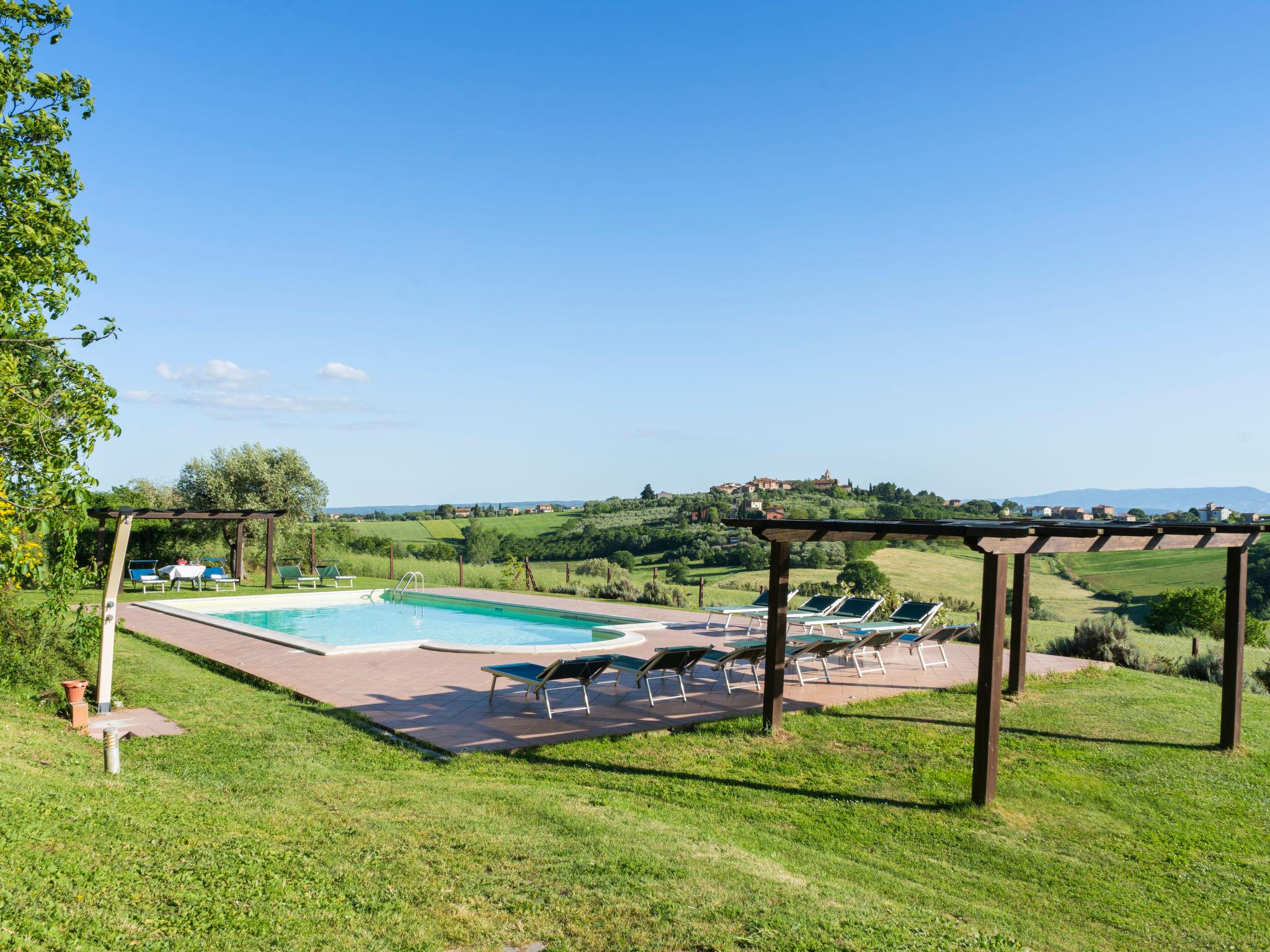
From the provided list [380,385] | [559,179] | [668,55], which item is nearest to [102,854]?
[668,55]

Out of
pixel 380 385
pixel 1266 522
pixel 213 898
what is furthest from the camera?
pixel 380 385

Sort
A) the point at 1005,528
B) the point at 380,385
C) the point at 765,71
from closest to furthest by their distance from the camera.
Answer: the point at 1005,528 → the point at 765,71 → the point at 380,385

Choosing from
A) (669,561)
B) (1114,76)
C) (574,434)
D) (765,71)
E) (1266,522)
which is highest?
(765,71)

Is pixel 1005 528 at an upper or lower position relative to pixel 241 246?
lower

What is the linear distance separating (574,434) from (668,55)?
938 inches

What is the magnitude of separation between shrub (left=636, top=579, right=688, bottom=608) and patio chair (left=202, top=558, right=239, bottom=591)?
10007 millimetres

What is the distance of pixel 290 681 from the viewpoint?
8891 millimetres

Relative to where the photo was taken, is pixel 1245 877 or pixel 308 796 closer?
pixel 1245 877

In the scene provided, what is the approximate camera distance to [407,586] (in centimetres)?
2159

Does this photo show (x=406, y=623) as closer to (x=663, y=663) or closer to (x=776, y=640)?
(x=663, y=663)

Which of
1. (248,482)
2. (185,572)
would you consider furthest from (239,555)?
(248,482)

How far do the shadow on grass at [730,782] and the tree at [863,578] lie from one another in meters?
16.8

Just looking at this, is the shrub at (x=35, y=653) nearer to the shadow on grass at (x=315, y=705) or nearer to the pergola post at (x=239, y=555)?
the shadow on grass at (x=315, y=705)

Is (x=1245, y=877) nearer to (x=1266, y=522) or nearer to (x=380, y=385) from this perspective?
(x=1266, y=522)
